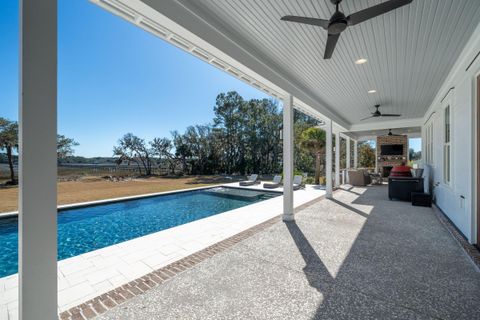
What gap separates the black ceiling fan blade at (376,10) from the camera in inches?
81.8

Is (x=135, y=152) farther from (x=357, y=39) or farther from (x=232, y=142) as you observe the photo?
(x=357, y=39)

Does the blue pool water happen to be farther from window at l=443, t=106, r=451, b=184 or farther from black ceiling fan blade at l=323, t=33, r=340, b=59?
window at l=443, t=106, r=451, b=184

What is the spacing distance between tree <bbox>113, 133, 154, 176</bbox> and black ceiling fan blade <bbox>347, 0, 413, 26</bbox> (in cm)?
1865

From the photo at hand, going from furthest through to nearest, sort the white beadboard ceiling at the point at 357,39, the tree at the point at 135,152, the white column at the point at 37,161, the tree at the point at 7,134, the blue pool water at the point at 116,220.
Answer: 1. the tree at the point at 135,152
2. the tree at the point at 7,134
3. the blue pool water at the point at 116,220
4. the white beadboard ceiling at the point at 357,39
5. the white column at the point at 37,161

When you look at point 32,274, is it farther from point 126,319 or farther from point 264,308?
point 264,308

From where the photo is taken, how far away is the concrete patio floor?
2039 mm

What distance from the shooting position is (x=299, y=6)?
257 centimetres

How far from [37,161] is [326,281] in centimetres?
299

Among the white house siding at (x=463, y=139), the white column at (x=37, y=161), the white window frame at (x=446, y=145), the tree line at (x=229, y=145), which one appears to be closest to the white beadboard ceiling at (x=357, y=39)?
the white house siding at (x=463, y=139)

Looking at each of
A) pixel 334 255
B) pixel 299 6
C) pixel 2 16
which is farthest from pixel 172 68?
pixel 334 255

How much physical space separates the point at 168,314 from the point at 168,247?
1.56 meters

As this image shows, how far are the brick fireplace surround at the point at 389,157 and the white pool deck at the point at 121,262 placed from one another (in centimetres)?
1322

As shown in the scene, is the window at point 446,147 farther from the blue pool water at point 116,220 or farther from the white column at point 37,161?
the white column at point 37,161

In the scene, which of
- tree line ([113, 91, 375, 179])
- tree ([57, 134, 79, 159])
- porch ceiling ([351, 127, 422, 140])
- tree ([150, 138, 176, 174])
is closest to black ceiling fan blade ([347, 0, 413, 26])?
porch ceiling ([351, 127, 422, 140])
